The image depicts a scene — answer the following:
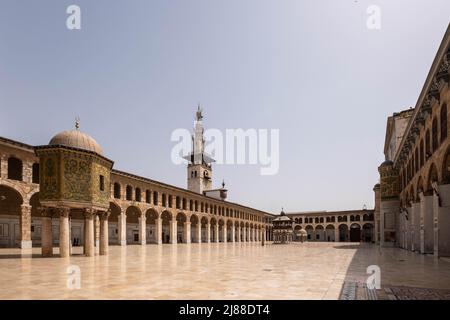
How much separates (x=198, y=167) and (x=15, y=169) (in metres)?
54.5

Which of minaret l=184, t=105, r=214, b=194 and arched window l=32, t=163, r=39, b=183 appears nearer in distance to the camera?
arched window l=32, t=163, r=39, b=183

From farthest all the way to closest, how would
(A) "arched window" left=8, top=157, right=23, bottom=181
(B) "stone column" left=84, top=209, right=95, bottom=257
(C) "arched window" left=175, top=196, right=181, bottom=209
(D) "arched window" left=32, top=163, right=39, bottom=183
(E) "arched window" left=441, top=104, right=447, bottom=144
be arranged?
(C) "arched window" left=175, top=196, right=181, bottom=209 < (D) "arched window" left=32, top=163, right=39, bottom=183 < (A) "arched window" left=8, top=157, right=23, bottom=181 < (B) "stone column" left=84, top=209, right=95, bottom=257 < (E) "arched window" left=441, top=104, right=447, bottom=144

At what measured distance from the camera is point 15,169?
89.7ft

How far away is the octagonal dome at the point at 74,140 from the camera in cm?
2153

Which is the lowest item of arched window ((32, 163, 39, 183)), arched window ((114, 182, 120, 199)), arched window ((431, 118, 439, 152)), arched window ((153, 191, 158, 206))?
arched window ((153, 191, 158, 206))

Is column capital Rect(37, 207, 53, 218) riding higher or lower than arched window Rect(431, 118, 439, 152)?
lower

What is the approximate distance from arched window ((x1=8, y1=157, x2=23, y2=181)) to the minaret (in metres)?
53.1

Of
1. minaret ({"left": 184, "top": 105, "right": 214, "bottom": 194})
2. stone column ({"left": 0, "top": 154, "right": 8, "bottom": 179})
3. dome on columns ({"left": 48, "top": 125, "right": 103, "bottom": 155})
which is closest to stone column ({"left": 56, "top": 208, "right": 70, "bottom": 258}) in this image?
dome on columns ({"left": 48, "top": 125, "right": 103, "bottom": 155})

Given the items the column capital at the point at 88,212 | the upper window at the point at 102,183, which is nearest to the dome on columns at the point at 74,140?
the upper window at the point at 102,183

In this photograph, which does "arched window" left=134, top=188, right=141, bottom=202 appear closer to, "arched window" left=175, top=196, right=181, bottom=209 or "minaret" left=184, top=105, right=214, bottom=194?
"arched window" left=175, top=196, right=181, bottom=209

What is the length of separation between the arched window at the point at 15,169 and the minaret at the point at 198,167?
5314 cm

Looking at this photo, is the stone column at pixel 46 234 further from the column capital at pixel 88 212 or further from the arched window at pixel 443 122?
the arched window at pixel 443 122

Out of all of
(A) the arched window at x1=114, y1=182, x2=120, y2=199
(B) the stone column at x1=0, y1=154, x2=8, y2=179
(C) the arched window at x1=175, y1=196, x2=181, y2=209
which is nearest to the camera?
(B) the stone column at x1=0, y1=154, x2=8, y2=179

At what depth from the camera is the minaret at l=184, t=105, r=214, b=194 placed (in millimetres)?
80375
